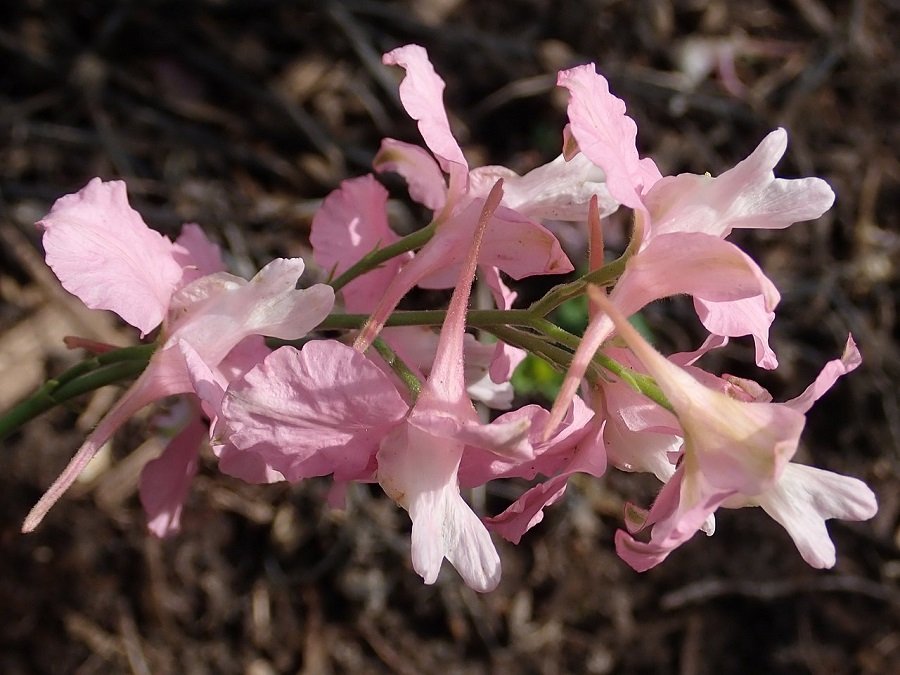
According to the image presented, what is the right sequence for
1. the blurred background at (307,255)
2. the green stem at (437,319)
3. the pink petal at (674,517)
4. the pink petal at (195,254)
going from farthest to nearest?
the blurred background at (307,255) → the pink petal at (195,254) → the green stem at (437,319) → the pink petal at (674,517)

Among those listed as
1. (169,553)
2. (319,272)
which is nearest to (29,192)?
(319,272)

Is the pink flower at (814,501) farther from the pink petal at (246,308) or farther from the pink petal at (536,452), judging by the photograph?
the pink petal at (246,308)

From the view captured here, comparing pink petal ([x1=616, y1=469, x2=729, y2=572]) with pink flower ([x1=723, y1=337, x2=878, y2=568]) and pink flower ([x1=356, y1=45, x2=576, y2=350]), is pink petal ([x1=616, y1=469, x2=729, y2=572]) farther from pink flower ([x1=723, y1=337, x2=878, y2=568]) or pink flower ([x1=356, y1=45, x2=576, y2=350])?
pink flower ([x1=356, y1=45, x2=576, y2=350])

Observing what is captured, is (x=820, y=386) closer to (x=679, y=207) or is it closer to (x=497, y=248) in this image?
(x=679, y=207)

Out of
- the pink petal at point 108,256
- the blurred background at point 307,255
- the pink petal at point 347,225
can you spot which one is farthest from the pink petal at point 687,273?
the blurred background at point 307,255

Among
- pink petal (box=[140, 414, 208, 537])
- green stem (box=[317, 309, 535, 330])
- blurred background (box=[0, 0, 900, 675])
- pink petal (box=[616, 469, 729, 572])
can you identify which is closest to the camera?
pink petal (box=[616, 469, 729, 572])

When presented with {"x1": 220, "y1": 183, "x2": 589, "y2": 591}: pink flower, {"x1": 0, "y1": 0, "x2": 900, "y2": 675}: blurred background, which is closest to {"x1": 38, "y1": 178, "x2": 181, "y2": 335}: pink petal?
{"x1": 220, "y1": 183, "x2": 589, "y2": 591}: pink flower

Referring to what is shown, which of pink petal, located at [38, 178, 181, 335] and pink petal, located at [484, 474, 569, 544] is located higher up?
pink petal, located at [38, 178, 181, 335]
